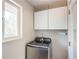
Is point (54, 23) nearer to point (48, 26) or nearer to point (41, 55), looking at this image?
point (48, 26)

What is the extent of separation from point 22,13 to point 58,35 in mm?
1590

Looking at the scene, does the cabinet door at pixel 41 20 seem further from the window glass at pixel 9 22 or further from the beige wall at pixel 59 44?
the window glass at pixel 9 22

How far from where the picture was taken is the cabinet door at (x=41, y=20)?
2.99 m

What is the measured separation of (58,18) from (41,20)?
24.8 inches

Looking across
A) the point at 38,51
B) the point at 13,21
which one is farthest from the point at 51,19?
the point at 13,21

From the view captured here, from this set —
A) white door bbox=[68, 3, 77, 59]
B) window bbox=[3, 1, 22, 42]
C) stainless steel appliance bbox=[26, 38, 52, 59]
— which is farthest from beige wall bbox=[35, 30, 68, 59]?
window bbox=[3, 1, 22, 42]

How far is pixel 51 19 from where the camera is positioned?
2912mm

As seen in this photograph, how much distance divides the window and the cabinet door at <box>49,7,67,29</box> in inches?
47.0

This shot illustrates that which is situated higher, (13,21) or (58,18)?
(58,18)

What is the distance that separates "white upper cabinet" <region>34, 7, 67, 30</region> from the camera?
273cm

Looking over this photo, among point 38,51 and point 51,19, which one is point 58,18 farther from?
point 38,51

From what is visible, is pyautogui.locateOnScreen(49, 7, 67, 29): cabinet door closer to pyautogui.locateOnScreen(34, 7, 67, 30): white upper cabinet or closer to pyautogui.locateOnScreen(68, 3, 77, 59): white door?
pyautogui.locateOnScreen(34, 7, 67, 30): white upper cabinet

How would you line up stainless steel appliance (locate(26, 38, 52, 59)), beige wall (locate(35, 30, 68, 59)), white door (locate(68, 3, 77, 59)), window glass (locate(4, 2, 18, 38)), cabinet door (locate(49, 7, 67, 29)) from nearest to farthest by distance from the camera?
white door (locate(68, 3, 77, 59)) → window glass (locate(4, 2, 18, 38)) → stainless steel appliance (locate(26, 38, 52, 59)) → cabinet door (locate(49, 7, 67, 29)) → beige wall (locate(35, 30, 68, 59))

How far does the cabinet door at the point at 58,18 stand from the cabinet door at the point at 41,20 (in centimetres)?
19
